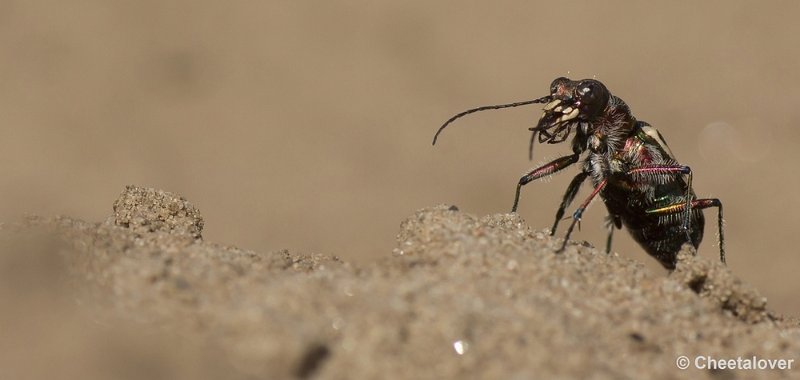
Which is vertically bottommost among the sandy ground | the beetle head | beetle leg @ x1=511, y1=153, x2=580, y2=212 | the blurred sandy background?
the sandy ground

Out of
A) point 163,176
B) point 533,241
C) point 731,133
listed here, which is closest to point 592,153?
point 533,241

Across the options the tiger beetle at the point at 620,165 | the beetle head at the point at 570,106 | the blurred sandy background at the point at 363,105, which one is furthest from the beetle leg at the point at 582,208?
the blurred sandy background at the point at 363,105

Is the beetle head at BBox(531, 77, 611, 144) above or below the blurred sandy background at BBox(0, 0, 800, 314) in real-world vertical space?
below

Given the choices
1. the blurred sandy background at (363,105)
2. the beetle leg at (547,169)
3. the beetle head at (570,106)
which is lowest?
the beetle leg at (547,169)

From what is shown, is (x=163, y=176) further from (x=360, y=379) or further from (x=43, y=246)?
(x=360, y=379)

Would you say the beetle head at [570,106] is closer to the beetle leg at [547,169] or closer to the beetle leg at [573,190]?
the beetle leg at [547,169]

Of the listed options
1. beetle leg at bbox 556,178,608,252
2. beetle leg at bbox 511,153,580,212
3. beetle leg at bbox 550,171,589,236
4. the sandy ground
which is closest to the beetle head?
beetle leg at bbox 511,153,580,212

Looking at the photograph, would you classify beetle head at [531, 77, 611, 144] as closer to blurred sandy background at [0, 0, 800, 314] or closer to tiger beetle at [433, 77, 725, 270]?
tiger beetle at [433, 77, 725, 270]
